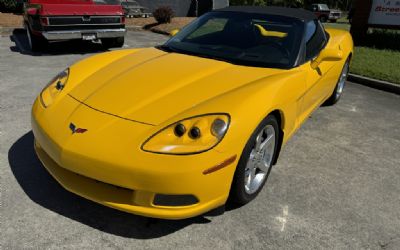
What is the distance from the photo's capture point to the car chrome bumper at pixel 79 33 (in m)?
8.01

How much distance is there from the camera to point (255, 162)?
115 inches

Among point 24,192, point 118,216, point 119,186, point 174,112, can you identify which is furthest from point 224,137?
point 24,192

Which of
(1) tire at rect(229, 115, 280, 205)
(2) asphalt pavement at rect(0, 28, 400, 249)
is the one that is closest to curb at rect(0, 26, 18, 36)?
(2) asphalt pavement at rect(0, 28, 400, 249)

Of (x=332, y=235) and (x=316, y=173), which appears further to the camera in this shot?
(x=316, y=173)

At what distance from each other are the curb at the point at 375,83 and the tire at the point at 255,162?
446 cm

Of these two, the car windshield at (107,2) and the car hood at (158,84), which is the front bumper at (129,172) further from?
the car windshield at (107,2)

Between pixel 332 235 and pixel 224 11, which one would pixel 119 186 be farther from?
pixel 224 11

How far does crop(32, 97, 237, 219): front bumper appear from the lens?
7.34ft

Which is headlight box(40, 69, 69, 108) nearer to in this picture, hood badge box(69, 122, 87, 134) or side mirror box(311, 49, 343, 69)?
hood badge box(69, 122, 87, 134)

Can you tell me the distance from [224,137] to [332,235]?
1.13 m

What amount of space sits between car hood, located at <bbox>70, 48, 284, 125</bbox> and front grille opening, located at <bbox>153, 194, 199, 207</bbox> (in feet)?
1.65

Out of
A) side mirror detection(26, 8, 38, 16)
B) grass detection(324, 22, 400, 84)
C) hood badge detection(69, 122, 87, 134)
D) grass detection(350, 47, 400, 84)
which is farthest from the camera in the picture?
side mirror detection(26, 8, 38, 16)

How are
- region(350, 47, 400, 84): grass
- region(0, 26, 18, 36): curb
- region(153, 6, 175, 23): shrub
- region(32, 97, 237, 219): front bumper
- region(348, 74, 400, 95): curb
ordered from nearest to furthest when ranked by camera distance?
region(32, 97, 237, 219): front bumper, region(348, 74, 400, 95): curb, region(350, 47, 400, 84): grass, region(0, 26, 18, 36): curb, region(153, 6, 175, 23): shrub

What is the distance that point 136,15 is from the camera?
20062mm
